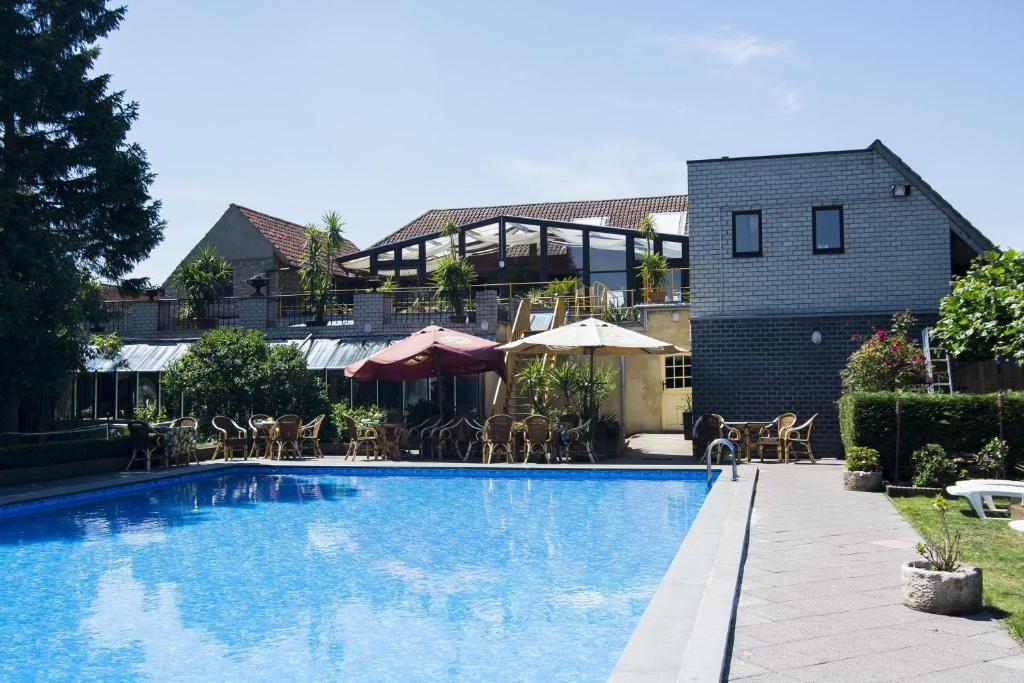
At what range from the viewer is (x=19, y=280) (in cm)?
1539

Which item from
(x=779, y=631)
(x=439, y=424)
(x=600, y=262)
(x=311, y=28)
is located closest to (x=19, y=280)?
(x=311, y=28)

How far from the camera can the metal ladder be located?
15.0 metres

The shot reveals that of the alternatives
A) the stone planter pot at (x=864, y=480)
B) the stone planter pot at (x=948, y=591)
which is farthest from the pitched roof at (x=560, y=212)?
the stone planter pot at (x=948, y=591)

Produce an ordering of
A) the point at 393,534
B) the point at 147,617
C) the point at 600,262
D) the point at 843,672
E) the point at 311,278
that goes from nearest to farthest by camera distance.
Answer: the point at 843,672 → the point at 147,617 → the point at 393,534 → the point at 311,278 → the point at 600,262

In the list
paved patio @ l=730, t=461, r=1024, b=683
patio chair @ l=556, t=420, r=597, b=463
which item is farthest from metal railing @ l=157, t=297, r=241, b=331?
paved patio @ l=730, t=461, r=1024, b=683

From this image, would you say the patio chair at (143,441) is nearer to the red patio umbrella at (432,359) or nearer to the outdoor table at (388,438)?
the red patio umbrella at (432,359)

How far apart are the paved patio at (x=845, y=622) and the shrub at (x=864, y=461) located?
114 inches

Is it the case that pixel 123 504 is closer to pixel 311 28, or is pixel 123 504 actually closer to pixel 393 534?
pixel 393 534

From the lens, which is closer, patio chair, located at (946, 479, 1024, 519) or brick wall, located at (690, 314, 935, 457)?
patio chair, located at (946, 479, 1024, 519)

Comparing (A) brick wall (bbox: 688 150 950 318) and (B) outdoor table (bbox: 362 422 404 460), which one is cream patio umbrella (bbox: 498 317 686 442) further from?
(B) outdoor table (bbox: 362 422 404 460)

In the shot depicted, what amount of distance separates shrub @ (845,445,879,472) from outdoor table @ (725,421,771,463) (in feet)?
14.3

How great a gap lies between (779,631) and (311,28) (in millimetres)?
11352

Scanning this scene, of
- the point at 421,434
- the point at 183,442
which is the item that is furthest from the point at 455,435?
the point at 183,442

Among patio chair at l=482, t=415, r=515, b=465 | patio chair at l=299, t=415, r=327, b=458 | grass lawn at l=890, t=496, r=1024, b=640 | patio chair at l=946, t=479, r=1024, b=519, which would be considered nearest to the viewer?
grass lawn at l=890, t=496, r=1024, b=640
